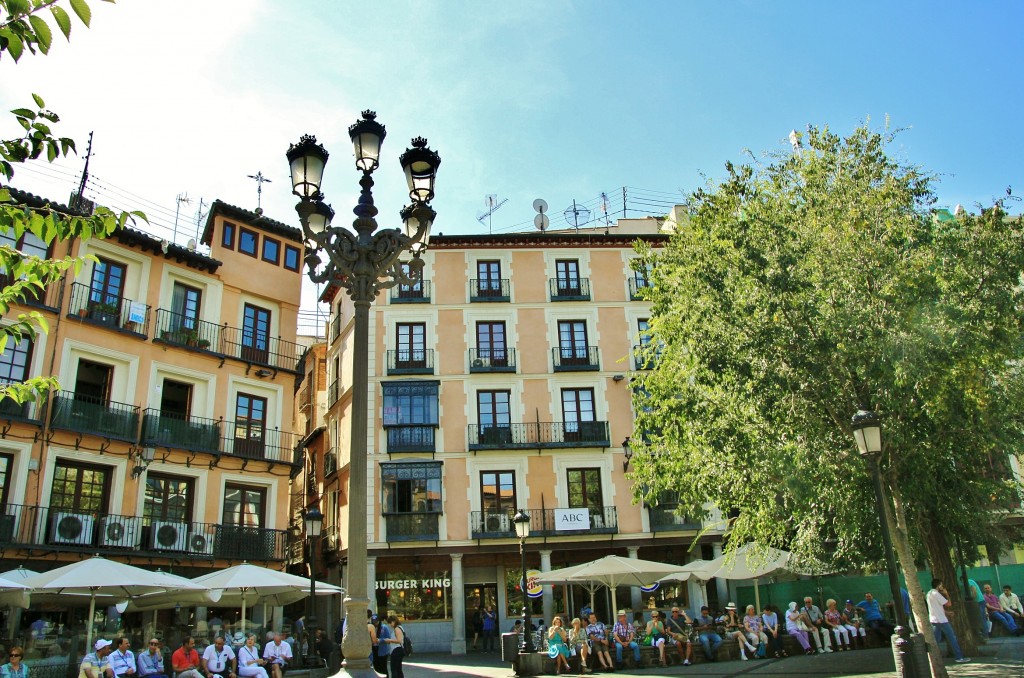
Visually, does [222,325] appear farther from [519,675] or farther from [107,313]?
[519,675]

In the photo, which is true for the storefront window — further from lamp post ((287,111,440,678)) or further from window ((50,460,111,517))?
lamp post ((287,111,440,678))

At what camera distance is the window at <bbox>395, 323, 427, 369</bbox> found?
33.1 meters

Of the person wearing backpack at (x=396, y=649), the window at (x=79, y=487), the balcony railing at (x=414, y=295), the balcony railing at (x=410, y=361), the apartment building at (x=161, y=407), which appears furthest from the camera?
the balcony railing at (x=414, y=295)

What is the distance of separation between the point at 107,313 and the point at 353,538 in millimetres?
19506

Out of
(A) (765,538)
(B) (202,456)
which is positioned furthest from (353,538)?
(B) (202,456)

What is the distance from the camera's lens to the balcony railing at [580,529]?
30891mm

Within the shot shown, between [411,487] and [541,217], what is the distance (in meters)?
15.6

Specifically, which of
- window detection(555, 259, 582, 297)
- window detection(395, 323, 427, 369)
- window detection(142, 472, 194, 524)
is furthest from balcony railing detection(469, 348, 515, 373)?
window detection(142, 472, 194, 524)

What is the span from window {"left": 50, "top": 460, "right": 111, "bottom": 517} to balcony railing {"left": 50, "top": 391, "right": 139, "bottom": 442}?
104 cm

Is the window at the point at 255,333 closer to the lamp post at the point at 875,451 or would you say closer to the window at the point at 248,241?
the window at the point at 248,241

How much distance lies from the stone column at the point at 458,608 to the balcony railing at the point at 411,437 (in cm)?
450

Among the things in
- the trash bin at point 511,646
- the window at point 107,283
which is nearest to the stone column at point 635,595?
the trash bin at point 511,646

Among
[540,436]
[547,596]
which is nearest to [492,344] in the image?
[540,436]

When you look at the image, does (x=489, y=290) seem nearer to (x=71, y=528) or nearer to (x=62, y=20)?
(x=71, y=528)
